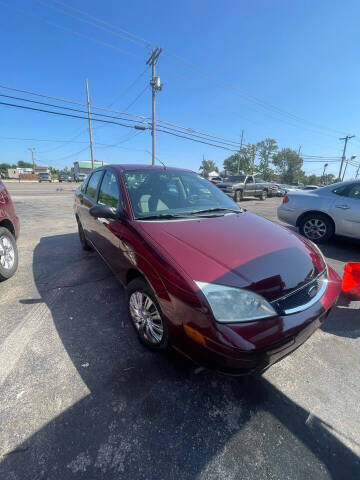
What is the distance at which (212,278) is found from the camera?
1.38 m

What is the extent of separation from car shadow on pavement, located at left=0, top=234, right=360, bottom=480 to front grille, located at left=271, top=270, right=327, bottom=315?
71 cm

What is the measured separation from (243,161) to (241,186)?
43.6 meters

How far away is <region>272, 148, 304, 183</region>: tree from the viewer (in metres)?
65.5

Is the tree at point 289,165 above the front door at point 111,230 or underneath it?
above

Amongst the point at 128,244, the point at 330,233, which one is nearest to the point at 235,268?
the point at 128,244

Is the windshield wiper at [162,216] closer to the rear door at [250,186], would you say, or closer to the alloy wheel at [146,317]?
the alloy wheel at [146,317]

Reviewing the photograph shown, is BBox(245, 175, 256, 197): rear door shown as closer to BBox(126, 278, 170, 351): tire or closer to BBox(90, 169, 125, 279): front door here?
BBox(90, 169, 125, 279): front door

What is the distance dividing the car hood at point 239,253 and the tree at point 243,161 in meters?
31.4

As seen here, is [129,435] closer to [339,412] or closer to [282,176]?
[339,412]

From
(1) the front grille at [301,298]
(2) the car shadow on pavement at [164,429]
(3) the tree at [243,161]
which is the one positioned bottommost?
(2) the car shadow on pavement at [164,429]

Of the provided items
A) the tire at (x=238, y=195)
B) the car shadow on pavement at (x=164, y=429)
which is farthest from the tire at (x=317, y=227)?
the tire at (x=238, y=195)

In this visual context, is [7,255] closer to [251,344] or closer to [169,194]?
[169,194]

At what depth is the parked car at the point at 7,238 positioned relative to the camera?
3072 mm

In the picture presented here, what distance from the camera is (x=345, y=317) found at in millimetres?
2463
